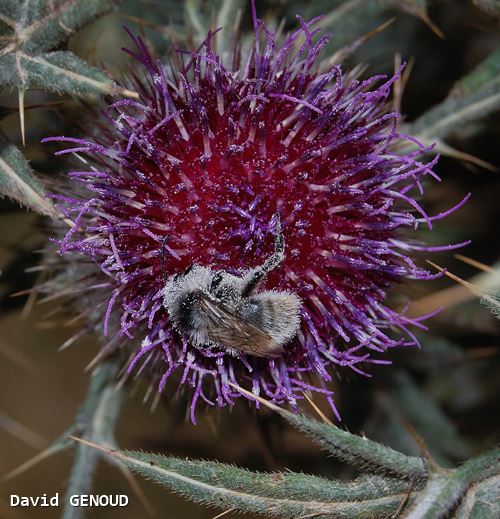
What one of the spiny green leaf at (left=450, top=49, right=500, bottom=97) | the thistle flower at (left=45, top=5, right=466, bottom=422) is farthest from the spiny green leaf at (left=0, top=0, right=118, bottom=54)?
the spiny green leaf at (left=450, top=49, right=500, bottom=97)

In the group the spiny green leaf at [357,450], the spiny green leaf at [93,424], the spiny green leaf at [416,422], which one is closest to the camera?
the spiny green leaf at [357,450]

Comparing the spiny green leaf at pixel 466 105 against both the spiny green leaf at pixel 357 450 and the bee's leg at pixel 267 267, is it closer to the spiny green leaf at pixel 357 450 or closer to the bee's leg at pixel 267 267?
the bee's leg at pixel 267 267

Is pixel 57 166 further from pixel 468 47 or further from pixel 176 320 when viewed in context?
pixel 468 47

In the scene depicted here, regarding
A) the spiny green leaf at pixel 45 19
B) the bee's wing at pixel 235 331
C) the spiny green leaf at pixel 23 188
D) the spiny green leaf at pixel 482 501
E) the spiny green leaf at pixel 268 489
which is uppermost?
the spiny green leaf at pixel 45 19

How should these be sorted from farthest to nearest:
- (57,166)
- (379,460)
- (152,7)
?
(152,7), (57,166), (379,460)

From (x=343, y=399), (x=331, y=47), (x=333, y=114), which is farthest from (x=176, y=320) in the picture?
(x=343, y=399)

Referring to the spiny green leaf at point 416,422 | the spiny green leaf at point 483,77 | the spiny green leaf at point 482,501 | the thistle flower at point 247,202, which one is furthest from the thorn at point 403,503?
the spiny green leaf at point 483,77
